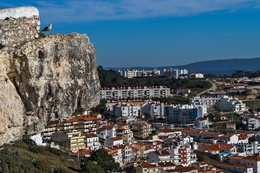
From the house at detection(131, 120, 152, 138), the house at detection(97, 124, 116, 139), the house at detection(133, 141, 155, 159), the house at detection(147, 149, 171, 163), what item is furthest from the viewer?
the house at detection(131, 120, 152, 138)

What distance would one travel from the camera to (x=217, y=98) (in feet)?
240

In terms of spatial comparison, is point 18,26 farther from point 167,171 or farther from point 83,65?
point 167,171

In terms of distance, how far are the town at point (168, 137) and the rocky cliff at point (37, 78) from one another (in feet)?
41.7

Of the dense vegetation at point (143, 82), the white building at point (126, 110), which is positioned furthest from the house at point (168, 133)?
the dense vegetation at point (143, 82)

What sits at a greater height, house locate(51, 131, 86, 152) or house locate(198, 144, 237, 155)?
house locate(51, 131, 86, 152)

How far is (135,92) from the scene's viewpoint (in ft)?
265

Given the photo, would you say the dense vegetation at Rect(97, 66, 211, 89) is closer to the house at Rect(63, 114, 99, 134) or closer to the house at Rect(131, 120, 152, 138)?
the house at Rect(131, 120, 152, 138)

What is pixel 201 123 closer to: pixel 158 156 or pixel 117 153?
pixel 158 156

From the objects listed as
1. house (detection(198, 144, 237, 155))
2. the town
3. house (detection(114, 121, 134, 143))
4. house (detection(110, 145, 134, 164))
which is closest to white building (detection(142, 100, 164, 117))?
the town

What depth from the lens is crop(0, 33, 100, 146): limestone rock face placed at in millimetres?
5148

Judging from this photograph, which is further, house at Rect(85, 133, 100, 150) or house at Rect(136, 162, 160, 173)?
house at Rect(85, 133, 100, 150)

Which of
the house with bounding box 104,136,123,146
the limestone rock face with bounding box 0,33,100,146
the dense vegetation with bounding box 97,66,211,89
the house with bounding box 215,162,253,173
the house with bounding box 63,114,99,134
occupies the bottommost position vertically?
the house with bounding box 215,162,253,173

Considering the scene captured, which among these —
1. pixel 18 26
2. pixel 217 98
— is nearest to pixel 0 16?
pixel 18 26

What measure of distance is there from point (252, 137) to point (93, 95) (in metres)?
46.0
